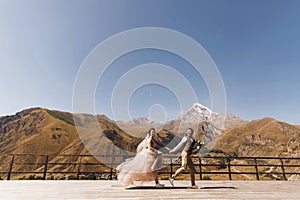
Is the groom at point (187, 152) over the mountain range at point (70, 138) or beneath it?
beneath

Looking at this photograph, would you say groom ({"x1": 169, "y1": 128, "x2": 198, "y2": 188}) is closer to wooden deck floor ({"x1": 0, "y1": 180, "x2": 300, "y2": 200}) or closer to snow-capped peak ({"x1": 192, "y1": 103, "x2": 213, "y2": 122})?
wooden deck floor ({"x1": 0, "y1": 180, "x2": 300, "y2": 200})

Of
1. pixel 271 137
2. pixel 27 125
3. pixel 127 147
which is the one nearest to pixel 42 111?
pixel 27 125

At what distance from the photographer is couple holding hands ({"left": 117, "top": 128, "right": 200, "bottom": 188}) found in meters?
4.73

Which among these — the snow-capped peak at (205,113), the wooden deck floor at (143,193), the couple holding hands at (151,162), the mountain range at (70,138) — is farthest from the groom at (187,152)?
the mountain range at (70,138)

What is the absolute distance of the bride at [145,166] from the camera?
4.72 metres

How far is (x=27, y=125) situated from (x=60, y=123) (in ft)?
64.5

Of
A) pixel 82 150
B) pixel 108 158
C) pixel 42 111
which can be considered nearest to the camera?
pixel 108 158

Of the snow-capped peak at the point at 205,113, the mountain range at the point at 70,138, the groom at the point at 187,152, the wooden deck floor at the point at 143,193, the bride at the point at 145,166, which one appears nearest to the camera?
the wooden deck floor at the point at 143,193

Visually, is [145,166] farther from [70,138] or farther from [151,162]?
[70,138]

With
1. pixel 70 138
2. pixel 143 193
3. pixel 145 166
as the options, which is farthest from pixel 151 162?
pixel 70 138

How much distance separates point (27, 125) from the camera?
406ft

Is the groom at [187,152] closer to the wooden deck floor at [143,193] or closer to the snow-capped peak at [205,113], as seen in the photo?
the wooden deck floor at [143,193]

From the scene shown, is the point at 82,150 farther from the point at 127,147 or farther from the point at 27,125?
the point at 27,125

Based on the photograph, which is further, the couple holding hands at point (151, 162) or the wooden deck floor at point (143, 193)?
the couple holding hands at point (151, 162)
